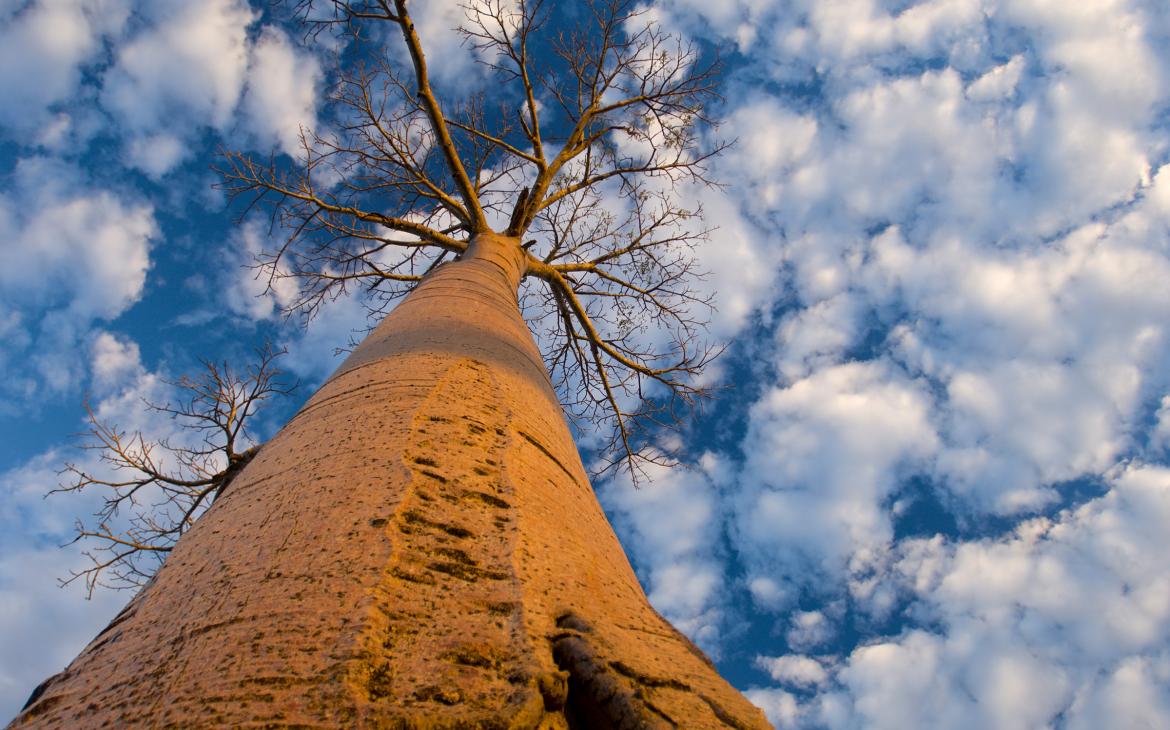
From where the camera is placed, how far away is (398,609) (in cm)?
80

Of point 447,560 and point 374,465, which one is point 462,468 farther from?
point 447,560

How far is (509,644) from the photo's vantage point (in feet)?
2.56

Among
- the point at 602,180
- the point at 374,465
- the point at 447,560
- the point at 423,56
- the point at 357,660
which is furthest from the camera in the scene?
the point at 602,180

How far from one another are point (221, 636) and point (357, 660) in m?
0.20

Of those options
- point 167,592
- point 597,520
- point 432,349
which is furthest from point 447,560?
point 432,349

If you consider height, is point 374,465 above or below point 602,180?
below

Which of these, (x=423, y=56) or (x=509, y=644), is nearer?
(x=509, y=644)

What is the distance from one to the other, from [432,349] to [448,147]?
2928 millimetres

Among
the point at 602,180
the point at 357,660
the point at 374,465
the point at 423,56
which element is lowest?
the point at 357,660

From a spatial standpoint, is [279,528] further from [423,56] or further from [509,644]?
[423,56]

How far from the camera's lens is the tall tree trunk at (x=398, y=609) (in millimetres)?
697

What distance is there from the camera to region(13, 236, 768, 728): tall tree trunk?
0.70 m

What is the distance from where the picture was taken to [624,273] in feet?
19.4

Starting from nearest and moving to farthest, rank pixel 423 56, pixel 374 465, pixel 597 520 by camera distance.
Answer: pixel 374 465
pixel 597 520
pixel 423 56
